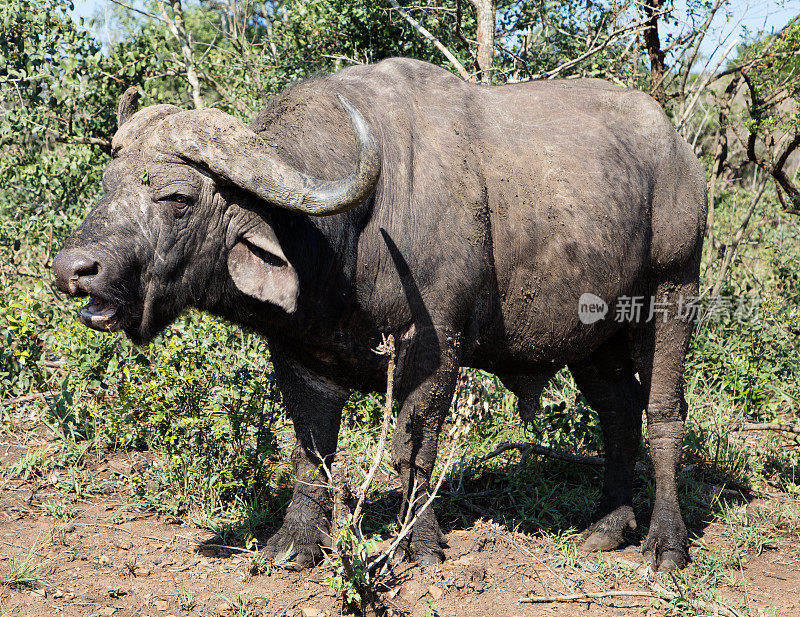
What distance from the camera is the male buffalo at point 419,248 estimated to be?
332 centimetres

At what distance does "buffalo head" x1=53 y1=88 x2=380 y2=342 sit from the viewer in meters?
3.18

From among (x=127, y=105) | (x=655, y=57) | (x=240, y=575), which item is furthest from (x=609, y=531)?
(x=655, y=57)

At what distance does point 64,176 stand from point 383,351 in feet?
12.6

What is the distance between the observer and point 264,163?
10.7 ft

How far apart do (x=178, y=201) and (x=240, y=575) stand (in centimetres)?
184

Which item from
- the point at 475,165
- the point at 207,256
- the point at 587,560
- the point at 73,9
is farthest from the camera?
the point at 73,9

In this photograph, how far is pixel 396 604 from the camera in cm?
372

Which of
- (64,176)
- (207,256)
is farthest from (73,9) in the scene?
(207,256)

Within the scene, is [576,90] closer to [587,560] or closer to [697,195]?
[697,195]

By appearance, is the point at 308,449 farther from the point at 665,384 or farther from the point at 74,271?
the point at 665,384

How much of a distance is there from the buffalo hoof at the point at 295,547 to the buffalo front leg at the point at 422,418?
0.46 metres

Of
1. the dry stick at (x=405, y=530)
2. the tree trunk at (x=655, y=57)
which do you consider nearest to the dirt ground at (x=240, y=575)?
the dry stick at (x=405, y=530)

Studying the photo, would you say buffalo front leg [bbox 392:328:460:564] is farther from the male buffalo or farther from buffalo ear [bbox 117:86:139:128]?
buffalo ear [bbox 117:86:139:128]

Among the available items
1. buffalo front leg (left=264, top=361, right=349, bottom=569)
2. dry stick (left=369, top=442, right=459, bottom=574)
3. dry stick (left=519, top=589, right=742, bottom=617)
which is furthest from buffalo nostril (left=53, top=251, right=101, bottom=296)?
dry stick (left=519, top=589, right=742, bottom=617)
